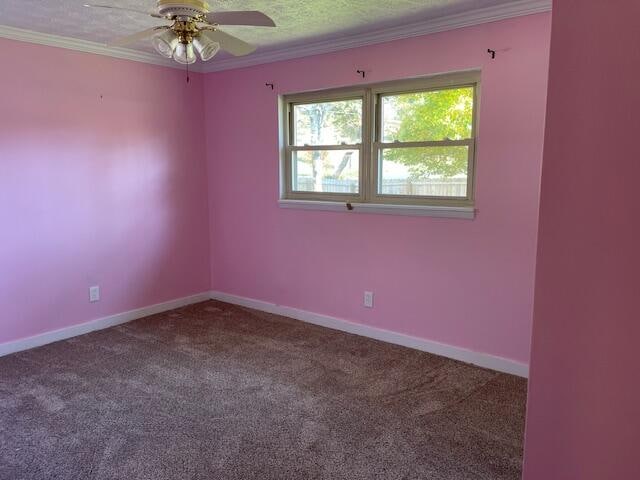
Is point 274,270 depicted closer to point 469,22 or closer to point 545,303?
point 469,22

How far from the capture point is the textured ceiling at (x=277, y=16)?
9.13 ft

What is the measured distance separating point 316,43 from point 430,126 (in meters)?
1.14

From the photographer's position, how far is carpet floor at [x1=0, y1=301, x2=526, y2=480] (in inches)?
86.7

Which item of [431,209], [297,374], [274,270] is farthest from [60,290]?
[431,209]

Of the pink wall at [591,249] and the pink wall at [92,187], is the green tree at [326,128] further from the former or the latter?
the pink wall at [591,249]

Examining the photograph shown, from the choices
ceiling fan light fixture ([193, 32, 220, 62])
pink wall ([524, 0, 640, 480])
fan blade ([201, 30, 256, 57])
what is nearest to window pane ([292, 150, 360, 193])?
fan blade ([201, 30, 256, 57])

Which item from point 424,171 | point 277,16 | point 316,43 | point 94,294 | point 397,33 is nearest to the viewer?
point 277,16

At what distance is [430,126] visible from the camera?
3.42 metres

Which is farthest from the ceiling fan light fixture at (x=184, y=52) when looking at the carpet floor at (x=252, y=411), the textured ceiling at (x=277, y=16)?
the carpet floor at (x=252, y=411)

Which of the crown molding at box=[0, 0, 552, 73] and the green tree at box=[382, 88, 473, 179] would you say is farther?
the green tree at box=[382, 88, 473, 179]

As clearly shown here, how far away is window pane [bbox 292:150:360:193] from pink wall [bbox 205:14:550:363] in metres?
0.22

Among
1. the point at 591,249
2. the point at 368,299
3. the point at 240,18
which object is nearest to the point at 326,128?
the point at 368,299

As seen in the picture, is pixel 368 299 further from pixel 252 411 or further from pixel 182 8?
pixel 182 8

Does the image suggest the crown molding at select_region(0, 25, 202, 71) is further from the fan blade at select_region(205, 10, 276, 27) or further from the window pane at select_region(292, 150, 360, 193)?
the fan blade at select_region(205, 10, 276, 27)
